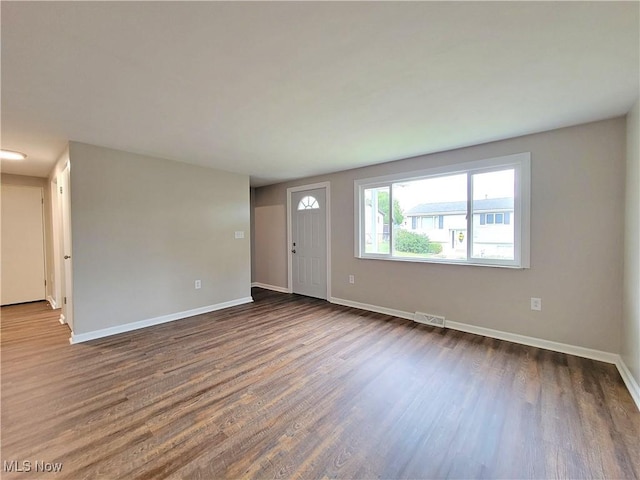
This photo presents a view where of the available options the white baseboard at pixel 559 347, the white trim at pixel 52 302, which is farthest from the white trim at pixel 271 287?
the white trim at pixel 52 302

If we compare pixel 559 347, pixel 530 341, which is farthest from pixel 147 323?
pixel 559 347

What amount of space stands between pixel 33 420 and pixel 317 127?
311cm

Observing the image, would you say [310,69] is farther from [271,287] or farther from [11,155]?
[271,287]

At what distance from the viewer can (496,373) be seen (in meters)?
2.31

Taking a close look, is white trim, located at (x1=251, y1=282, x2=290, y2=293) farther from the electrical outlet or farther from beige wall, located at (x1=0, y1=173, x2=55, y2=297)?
the electrical outlet

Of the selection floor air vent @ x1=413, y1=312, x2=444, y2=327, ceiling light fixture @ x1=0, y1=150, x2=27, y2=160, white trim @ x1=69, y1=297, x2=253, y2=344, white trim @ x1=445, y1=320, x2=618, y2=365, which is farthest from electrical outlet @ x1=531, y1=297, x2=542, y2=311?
ceiling light fixture @ x1=0, y1=150, x2=27, y2=160

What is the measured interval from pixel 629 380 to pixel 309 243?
4147 millimetres

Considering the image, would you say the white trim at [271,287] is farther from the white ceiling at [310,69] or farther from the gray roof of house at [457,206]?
the white ceiling at [310,69]

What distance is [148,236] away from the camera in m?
3.58

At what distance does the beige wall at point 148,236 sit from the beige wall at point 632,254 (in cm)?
465

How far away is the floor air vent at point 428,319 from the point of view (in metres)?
3.47

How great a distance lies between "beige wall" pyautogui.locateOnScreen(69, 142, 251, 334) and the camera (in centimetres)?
307

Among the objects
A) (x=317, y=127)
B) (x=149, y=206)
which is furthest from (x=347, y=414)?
(x=149, y=206)

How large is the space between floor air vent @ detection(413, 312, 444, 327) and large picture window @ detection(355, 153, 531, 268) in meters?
0.75
